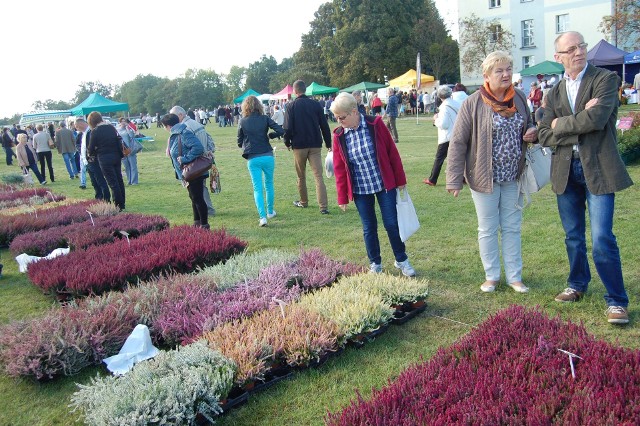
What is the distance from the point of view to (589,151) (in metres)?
4.28

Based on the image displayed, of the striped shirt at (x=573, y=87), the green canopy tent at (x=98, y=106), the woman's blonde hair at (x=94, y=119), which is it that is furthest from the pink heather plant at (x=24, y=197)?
the green canopy tent at (x=98, y=106)

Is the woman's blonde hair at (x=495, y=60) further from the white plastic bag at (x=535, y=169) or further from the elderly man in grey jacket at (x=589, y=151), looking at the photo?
the white plastic bag at (x=535, y=169)

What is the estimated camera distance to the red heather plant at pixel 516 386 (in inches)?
106

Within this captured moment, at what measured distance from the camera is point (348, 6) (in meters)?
57.9

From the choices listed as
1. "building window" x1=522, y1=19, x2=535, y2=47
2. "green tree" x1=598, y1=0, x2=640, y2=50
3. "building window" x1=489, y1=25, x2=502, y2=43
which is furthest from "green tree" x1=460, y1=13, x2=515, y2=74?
"green tree" x1=598, y1=0, x2=640, y2=50

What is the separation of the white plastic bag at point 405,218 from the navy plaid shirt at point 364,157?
0.88 feet

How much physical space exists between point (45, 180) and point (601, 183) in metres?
19.3

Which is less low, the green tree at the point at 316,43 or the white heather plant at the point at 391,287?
the green tree at the point at 316,43

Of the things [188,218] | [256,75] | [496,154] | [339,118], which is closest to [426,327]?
[496,154]

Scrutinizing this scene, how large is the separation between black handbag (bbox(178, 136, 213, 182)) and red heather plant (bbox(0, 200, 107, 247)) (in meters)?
2.51

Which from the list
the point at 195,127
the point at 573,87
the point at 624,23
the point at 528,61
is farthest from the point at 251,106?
the point at 528,61

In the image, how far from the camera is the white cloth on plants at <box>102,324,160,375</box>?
432cm

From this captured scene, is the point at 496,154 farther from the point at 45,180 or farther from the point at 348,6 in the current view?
the point at 348,6

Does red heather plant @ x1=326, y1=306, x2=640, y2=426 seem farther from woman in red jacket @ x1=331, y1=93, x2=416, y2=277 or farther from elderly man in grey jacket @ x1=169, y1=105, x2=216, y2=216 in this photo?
elderly man in grey jacket @ x1=169, y1=105, x2=216, y2=216
